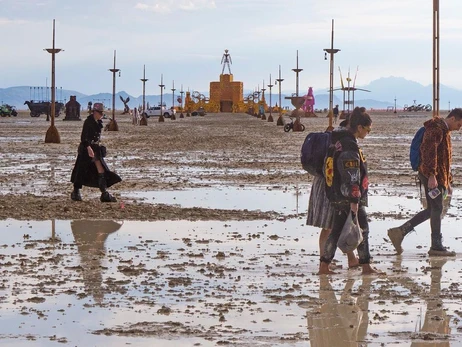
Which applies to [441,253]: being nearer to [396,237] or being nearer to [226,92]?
[396,237]

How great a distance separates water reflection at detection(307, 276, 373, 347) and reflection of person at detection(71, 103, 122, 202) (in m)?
6.67

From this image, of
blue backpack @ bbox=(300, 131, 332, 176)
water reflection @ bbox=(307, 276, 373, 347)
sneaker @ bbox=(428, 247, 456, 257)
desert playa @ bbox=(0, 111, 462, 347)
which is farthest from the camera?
sneaker @ bbox=(428, 247, 456, 257)

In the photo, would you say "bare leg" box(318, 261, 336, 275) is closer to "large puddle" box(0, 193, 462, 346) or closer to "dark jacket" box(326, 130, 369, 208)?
"large puddle" box(0, 193, 462, 346)

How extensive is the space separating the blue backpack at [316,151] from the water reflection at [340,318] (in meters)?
1.11


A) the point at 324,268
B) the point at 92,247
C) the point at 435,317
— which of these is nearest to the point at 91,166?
the point at 92,247

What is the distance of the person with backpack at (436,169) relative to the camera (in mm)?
10648

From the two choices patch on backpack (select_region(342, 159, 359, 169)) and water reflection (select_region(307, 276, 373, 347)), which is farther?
patch on backpack (select_region(342, 159, 359, 169))

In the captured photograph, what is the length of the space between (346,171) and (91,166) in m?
6.70

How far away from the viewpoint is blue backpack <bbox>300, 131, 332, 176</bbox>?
9617 millimetres

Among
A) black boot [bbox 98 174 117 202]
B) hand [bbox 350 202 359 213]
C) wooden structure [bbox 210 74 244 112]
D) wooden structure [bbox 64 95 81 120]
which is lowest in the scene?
black boot [bbox 98 174 117 202]

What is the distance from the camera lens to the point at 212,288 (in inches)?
341

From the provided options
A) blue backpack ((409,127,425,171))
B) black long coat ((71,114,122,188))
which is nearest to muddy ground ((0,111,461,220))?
black long coat ((71,114,122,188))

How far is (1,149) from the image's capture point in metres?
30.7

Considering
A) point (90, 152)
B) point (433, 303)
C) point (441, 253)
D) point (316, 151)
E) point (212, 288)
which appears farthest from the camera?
point (90, 152)
